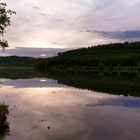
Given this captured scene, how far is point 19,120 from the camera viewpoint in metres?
33.3

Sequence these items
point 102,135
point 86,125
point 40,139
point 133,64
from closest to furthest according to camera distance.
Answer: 1. point 40,139
2. point 102,135
3. point 86,125
4. point 133,64

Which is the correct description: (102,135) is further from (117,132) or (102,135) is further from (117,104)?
(117,104)

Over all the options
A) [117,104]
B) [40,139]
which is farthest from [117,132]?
[117,104]

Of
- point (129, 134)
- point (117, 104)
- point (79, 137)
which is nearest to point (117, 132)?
point (129, 134)

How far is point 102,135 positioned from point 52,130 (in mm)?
4098

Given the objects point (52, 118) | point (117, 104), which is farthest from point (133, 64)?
point (52, 118)

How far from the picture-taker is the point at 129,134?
28.2m

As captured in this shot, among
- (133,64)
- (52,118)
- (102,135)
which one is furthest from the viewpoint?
(133,64)

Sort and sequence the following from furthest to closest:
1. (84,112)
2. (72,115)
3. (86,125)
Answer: (84,112)
(72,115)
(86,125)

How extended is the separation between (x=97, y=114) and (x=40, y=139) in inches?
547

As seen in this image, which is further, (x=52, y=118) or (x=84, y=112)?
(x=84, y=112)

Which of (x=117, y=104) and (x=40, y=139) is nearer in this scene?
(x=40, y=139)

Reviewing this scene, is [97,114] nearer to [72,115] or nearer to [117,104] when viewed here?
→ [72,115]

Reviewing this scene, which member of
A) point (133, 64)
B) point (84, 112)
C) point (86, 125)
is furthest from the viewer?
point (133, 64)
